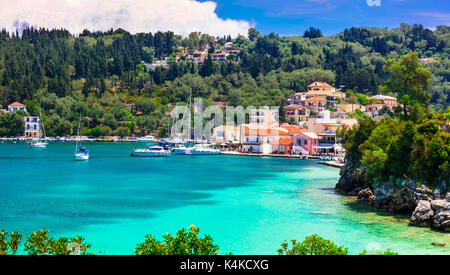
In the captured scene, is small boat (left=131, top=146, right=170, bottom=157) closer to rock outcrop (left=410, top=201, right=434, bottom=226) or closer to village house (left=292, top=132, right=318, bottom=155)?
village house (left=292, top=132, right=318, bottom=155)

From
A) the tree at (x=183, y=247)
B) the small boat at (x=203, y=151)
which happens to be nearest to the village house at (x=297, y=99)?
the small boat at (x=203, y=151)

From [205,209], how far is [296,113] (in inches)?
2307

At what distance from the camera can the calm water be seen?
16391 millimetres

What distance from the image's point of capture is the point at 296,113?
79438 millimetres

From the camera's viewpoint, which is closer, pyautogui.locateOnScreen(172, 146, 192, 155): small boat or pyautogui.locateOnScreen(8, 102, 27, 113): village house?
pyautogui.locateOnScreen(172, 146, 192, 155): small boat

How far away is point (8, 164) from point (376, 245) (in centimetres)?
4374

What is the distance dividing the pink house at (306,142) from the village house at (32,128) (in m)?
58.2

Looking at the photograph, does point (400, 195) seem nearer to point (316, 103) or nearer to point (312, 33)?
point (316, 103)

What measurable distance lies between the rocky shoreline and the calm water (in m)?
0.60

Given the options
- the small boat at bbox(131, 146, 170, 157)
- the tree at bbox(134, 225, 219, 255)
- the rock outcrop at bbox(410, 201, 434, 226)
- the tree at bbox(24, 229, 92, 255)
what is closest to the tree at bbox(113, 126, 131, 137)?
the small boat at bbox(131, 146, 170, 157)

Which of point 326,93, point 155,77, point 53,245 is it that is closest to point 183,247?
point 53,245
